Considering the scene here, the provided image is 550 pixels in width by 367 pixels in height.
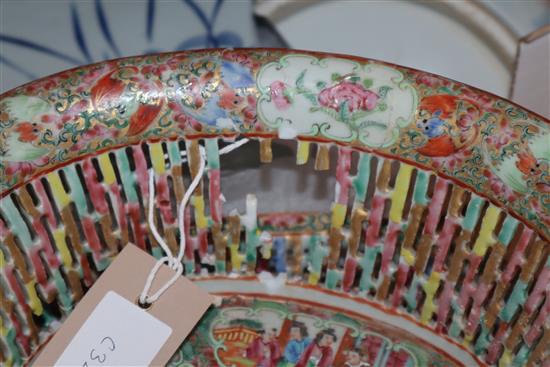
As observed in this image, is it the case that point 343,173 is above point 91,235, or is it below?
above

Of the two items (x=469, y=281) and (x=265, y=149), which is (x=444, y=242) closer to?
(x=469, y=281)

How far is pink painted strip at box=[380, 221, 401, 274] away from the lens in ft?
2.28

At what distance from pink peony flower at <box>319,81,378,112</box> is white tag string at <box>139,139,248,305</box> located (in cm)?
7

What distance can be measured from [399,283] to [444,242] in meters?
0.06

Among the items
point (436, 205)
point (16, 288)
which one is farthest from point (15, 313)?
point (436, 205)

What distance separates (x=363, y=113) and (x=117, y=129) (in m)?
0.18

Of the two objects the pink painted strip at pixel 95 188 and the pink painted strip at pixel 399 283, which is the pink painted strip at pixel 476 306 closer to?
the pink painted strip at pixel 399 283

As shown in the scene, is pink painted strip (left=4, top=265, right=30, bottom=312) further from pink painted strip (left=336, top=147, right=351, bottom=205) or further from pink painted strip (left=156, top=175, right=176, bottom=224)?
pink painted strip (left=336, top=147, right=351, bottom=205)

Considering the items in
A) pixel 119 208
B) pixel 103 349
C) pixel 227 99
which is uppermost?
pixel 227 99

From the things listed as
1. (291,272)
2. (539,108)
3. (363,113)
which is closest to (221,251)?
(291,272)

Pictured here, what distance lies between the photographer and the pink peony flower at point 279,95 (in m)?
0.65

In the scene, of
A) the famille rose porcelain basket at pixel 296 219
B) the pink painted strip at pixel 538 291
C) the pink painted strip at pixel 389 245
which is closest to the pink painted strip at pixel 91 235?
the famille rose porcelain basket at pixel 296 219

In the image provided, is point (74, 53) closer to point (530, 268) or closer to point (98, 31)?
point (98, 31)

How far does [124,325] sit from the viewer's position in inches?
26.1
